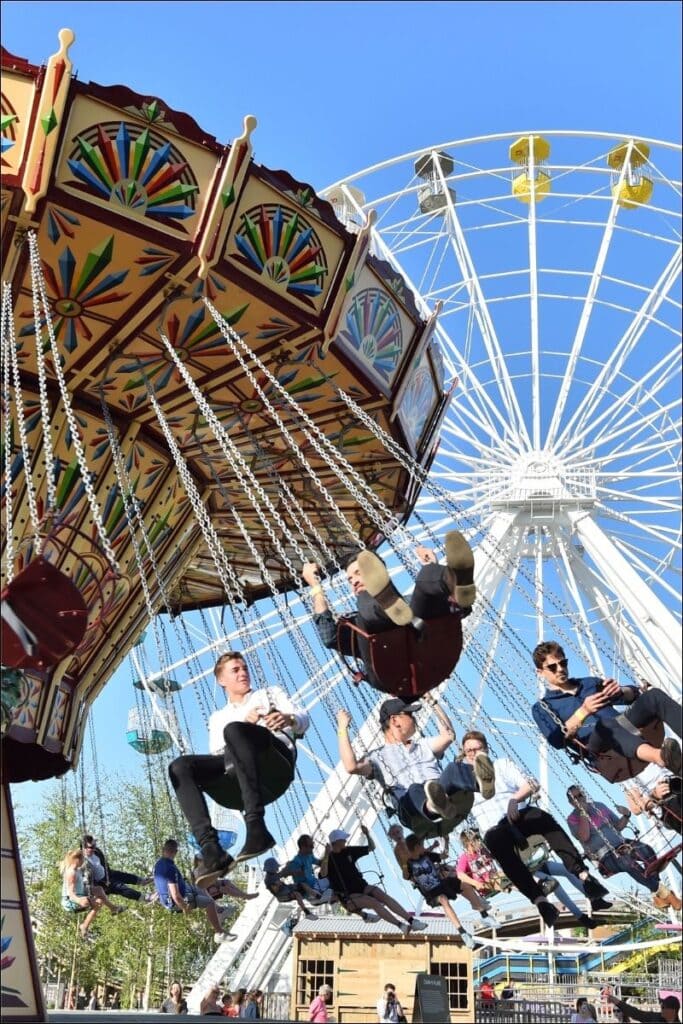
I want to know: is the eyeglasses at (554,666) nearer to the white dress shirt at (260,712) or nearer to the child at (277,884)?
the white dress shirt at (260,712)

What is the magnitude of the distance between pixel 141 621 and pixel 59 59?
5.94 metres

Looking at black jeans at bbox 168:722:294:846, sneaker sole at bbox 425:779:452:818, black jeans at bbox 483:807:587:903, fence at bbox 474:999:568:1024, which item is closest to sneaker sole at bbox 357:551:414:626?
black jeans at bbox 168:722:294:846

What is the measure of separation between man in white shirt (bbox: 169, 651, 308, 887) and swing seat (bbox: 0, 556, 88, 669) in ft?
3.56

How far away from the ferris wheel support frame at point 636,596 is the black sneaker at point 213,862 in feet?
40.2

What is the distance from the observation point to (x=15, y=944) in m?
7.03

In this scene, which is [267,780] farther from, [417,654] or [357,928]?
[357,928]

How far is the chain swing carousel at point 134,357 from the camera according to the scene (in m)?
6.70

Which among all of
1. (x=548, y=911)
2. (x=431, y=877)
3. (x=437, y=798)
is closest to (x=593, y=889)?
(x=548, y=911)

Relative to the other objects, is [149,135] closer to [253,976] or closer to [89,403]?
[89,403]

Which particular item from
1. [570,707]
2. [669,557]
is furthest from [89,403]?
[669,557]

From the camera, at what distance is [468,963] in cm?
1464

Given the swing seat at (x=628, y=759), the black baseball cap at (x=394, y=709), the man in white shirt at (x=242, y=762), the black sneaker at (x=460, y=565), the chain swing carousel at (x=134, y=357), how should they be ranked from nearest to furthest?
the black sneaker at (x=460, y=565), the man in white shirt at (x=242, y=762), the chain swing carousel at (x=134, y=357), the swing seat at (x=628, y=759), the black baseball cap at (x=394, y=709)

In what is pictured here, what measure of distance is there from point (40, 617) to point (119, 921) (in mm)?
23184

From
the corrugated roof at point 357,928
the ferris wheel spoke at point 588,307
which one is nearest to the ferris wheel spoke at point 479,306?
the ferris wheel spoke at point 588,307
